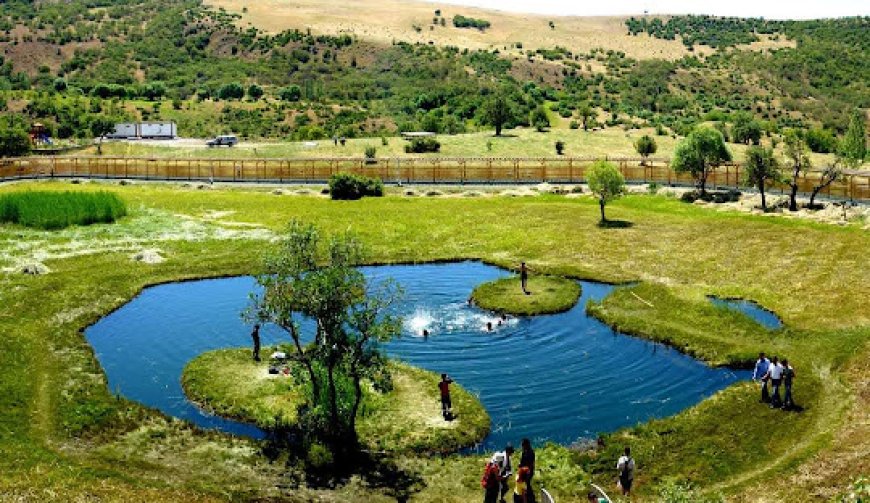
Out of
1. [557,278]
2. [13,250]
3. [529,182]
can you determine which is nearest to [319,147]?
[529,182]

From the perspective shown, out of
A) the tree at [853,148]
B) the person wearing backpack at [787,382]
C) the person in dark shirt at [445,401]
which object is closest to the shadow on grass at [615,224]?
the tree at [853,148]

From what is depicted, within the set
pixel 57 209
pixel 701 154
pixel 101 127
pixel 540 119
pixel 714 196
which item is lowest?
pixel 57 209

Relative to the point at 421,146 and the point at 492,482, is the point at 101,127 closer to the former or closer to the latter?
the point at 421,146

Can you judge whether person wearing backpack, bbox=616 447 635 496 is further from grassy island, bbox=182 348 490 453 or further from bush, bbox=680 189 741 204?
bush, bbox=680 189 741 204

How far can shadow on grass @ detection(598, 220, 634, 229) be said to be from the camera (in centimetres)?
8675

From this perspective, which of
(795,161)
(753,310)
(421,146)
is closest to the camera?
(753,310)

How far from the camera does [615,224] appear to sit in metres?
88.1

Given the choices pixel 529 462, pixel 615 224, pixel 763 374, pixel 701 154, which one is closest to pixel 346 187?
pixel 615 224

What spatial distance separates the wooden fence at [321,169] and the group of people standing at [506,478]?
8824cm

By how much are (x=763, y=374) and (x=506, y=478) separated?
17.0m

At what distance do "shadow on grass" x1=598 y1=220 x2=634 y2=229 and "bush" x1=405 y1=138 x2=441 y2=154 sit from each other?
58.1 meters

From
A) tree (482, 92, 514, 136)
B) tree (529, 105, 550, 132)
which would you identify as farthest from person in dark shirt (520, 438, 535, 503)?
tree (529, 105, 550, 132)

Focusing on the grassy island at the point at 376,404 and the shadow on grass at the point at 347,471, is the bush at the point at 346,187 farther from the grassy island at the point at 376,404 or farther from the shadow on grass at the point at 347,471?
the shadow on grass at the point at 347,471

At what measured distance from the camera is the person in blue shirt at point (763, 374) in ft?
142
